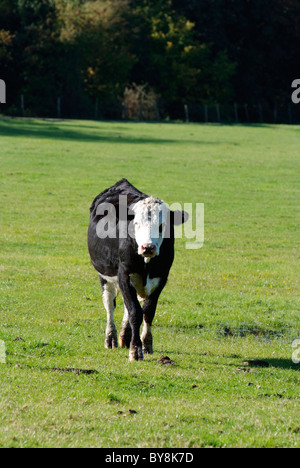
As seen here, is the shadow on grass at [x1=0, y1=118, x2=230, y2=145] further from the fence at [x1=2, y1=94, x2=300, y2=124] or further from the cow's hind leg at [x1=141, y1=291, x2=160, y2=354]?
the cow's hind leg at [x1=141, y1=291, x2=160, y2=354]

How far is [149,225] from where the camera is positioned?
30.0 ft

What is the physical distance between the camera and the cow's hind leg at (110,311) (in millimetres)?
10477

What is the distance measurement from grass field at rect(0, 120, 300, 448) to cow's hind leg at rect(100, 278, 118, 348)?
0.67ft

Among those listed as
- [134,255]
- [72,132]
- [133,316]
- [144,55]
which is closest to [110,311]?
[133,316]

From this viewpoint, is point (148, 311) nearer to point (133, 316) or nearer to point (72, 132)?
point (133, 316)

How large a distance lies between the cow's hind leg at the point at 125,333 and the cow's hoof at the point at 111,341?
12 centimetres

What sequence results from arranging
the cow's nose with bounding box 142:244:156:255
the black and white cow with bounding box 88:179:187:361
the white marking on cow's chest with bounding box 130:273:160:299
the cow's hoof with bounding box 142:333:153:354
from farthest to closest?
1. the cow's hoof with bounding box 142:333:153:354
2. the white marking on cow's chest with bounding box 130:273:160:299
3. the black and white cow with bounding box 88:179:187:361
4. the cow's nose with bounding box 142:244:156:255

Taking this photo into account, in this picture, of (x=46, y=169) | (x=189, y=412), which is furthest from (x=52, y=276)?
(x=46, y=169)

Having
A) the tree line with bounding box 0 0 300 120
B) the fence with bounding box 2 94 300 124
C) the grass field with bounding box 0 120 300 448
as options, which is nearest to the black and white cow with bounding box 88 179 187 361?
the grass field with bounding box 0 120 300 448

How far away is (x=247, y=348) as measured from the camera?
1111 centimetres

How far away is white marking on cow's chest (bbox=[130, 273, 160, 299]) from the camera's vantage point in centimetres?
962

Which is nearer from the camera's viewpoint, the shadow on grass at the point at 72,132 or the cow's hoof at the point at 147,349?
the cow's hoof at the point at 147,349

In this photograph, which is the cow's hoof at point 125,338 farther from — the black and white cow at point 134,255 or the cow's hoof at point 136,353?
the cow's hoof at point 136,353

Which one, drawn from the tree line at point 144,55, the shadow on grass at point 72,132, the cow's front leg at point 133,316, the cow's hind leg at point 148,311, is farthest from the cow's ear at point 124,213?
the tree line at point 144,55
